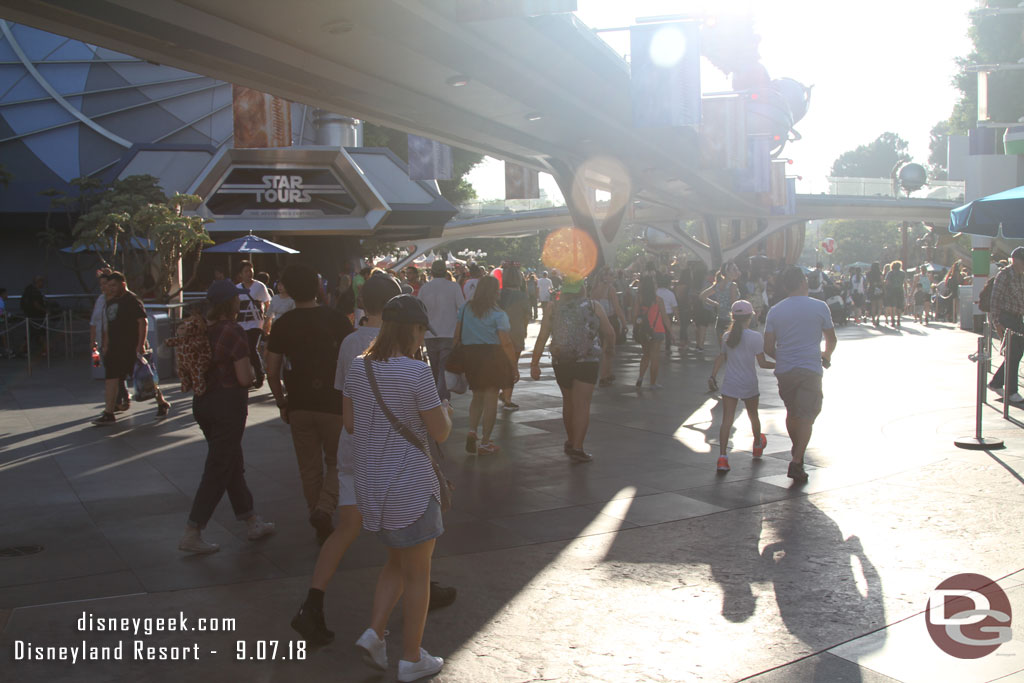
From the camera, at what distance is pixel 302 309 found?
237 inches

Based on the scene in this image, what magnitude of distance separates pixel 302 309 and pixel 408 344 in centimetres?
207

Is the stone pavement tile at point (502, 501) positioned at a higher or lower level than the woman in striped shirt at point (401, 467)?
lower

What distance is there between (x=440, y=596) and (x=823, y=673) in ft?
6.46

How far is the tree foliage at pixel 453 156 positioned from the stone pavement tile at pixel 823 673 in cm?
3710

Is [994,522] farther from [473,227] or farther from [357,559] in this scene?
[473,227]

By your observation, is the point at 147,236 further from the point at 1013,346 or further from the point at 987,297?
the point at 1013,346

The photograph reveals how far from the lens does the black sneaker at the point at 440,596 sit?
500 cm

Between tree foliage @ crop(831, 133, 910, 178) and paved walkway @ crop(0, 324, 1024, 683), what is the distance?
162806 mm

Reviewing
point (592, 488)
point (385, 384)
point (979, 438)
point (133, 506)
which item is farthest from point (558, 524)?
point (979, 438)

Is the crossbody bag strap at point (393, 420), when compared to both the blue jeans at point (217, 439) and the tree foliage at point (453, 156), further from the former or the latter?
the tree foliage at point (453, 156)

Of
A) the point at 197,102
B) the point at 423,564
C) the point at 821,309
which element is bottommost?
the point at 423,564

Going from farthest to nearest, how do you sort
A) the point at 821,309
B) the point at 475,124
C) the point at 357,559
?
the point at 475,124 → the point at 821,309 → the point at 357,559

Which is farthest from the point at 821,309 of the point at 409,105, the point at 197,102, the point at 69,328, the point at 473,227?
the point at 473,227

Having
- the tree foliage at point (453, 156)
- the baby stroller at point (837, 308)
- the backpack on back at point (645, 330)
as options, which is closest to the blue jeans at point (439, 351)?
the backpack on back at point (645, 330)
